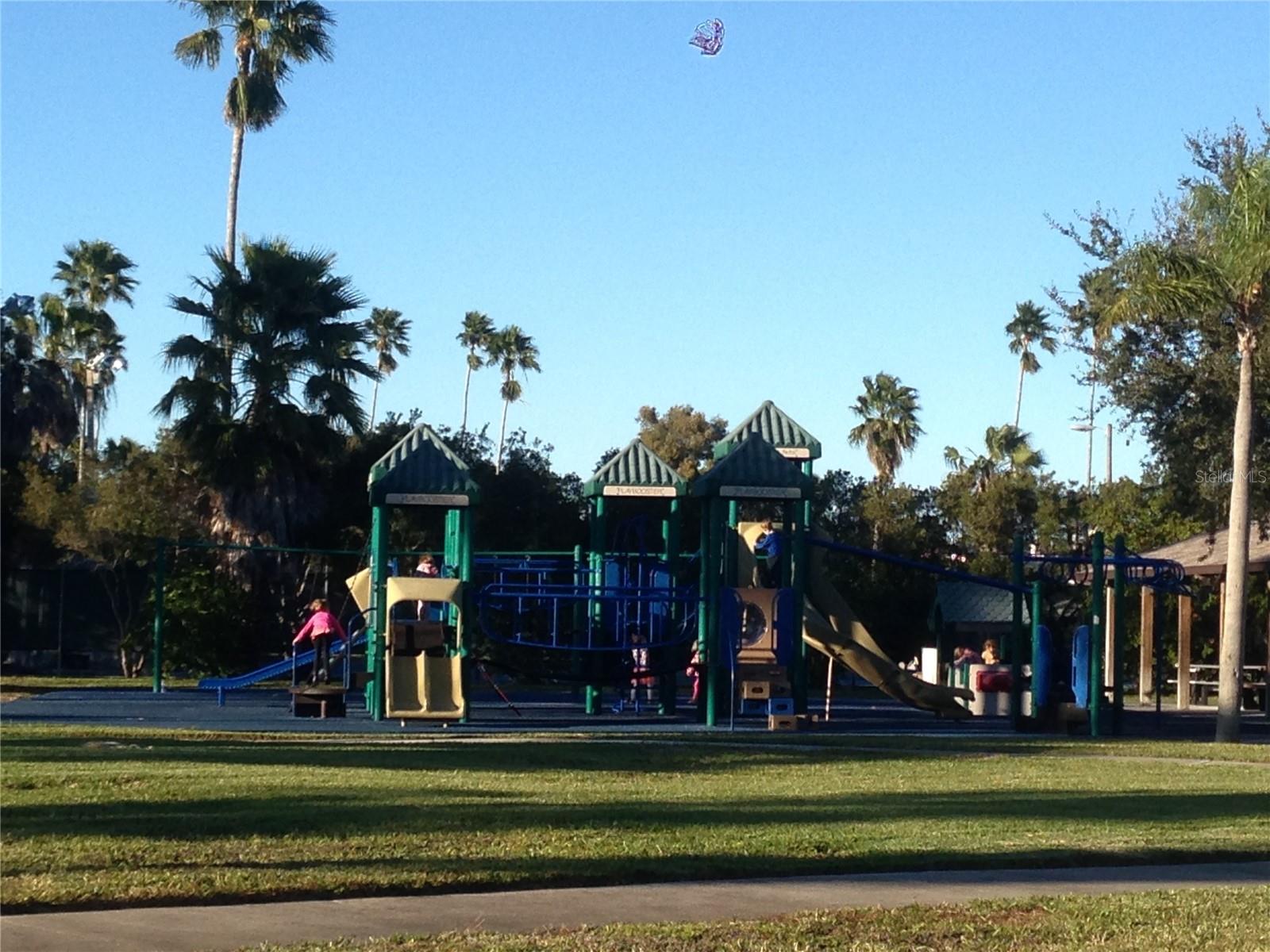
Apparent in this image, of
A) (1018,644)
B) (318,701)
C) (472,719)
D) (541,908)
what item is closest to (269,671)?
(318,701)

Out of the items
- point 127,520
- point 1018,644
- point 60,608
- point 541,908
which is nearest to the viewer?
point 541,908

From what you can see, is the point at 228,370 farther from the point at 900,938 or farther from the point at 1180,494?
the point at 900,938

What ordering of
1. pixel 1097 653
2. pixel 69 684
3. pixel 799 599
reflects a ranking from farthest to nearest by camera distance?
pixel 69 684, pixel 1097 653, pixel 799 599

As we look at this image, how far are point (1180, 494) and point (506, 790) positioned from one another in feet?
65.0

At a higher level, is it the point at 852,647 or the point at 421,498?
the point at 421,498

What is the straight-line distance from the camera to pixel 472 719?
24.1 m

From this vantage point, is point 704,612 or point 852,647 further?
point 852,647

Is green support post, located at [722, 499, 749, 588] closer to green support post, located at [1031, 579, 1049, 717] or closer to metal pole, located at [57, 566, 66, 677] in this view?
green support post, located at [1031, 579, 1049, 717]

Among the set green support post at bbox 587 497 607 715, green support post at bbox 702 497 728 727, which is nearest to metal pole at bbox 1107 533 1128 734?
green support post at bbox 702 497 728 727

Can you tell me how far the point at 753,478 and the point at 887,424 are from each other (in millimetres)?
38068

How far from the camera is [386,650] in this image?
75.0ft

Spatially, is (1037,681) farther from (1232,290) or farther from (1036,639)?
(1232,290)

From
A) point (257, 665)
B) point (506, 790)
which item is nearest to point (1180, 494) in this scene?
point (257, 665)

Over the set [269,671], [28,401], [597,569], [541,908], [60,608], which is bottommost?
[541,908]
